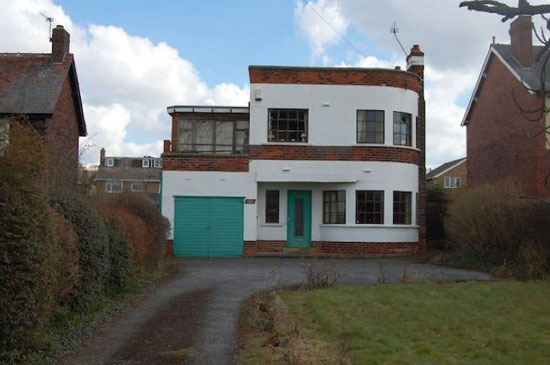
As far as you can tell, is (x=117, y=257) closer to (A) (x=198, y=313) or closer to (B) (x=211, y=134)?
(A) (x=198, y=313)

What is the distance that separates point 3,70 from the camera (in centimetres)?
2522

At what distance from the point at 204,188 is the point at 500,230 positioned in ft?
35.3

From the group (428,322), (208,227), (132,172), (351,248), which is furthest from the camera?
(132,172)

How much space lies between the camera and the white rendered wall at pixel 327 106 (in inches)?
967

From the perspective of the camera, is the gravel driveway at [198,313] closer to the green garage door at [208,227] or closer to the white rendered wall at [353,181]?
the green garage door at [208,227]

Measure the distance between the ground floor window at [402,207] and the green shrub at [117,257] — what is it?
13868 mm

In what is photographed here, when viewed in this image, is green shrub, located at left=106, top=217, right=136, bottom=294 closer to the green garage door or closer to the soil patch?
the soil patch

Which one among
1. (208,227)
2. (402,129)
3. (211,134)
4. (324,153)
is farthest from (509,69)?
(208,227)

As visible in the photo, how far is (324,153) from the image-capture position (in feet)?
80.7

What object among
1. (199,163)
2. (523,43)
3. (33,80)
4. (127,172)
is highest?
(523,43)

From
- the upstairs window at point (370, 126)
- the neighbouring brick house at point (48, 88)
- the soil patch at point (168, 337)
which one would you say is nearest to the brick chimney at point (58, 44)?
the neighbouring brick house at point (48, 88)

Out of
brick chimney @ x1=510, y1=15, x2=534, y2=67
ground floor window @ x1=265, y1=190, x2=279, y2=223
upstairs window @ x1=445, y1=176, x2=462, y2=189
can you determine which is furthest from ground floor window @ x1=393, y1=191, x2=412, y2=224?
upstairs window @ x1=445, y1=176, x2=462, y2=189

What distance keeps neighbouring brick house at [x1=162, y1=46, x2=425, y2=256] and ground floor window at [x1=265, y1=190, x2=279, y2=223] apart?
1.6 inches

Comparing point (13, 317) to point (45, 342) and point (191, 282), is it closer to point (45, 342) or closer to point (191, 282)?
point (45, 342)
